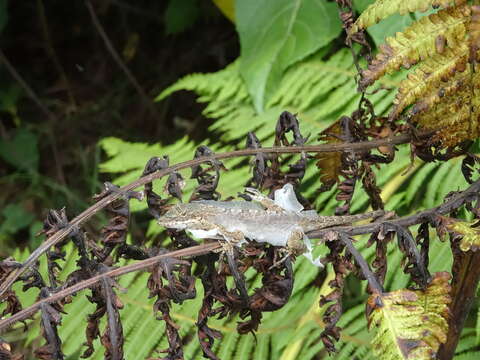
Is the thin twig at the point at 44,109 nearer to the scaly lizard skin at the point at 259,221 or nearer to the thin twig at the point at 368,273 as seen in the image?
the scaly lizard skin at the point at 259,221

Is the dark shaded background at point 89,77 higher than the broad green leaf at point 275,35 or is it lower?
lower

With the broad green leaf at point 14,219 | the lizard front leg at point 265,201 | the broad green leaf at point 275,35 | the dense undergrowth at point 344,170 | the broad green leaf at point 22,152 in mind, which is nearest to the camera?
the dense undergrowth at point 344,170

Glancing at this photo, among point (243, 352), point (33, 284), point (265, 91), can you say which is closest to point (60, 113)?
point (265, 91)

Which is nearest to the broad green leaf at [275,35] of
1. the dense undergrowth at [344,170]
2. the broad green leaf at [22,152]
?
the dense undergrowth at [344,170]

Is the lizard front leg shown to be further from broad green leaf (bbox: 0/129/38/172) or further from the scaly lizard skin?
broad green leaf (bbox: 0/129/38/172)

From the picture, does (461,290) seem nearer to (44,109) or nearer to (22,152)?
(22,152)

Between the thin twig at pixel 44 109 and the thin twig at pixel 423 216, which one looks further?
the thin twig at pixel 44 109

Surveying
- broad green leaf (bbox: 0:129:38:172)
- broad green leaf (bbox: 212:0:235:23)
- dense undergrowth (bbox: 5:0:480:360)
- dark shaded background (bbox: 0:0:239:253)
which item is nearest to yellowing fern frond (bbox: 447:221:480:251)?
dense undergrowth (bbox: 5:0:480:360)

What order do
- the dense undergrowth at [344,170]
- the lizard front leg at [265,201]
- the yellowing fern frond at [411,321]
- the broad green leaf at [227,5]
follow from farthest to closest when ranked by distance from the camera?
the broad green leaf at [227,5] < the lizard front leg at [265,201] < the dense undergrowth at [344,170] < the yellowing fern frond at [411,321]
